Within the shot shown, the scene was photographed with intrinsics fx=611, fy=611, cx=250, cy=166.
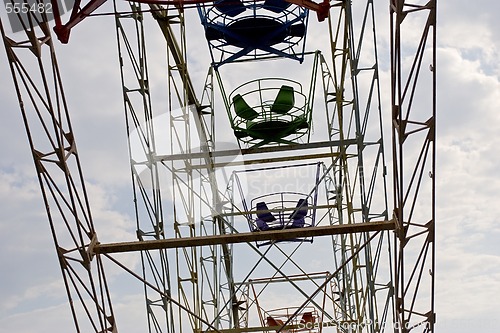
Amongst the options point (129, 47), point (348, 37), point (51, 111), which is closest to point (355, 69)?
point (348, 37)

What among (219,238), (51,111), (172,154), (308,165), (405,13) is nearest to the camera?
(405,13)

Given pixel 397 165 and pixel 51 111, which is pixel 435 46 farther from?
pixel 51 111

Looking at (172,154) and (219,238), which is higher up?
(172,154)

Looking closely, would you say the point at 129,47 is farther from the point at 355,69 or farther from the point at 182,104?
the point at 355,69

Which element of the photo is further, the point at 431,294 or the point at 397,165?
the point at 431,294

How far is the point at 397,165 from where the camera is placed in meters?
10.4

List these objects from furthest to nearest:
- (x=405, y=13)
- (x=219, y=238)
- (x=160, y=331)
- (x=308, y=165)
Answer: (x=308, y=165), (x=160, y=331), (x=219, y=238), (x=405, y=13)

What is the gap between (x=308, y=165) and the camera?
664 inches

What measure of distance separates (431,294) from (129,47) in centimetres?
820

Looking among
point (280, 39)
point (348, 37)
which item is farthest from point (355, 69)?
point (280, 39)

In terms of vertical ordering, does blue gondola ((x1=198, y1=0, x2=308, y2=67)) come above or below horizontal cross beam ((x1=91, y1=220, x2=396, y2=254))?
above

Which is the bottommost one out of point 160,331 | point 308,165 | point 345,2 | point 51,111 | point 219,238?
point 160,331

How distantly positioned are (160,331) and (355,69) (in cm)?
729

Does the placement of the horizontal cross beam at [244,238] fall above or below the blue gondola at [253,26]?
below
